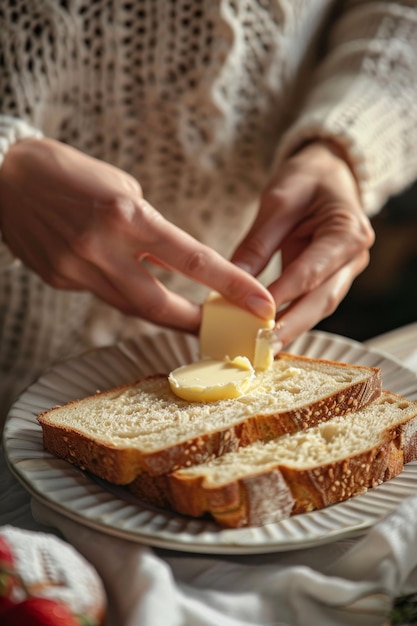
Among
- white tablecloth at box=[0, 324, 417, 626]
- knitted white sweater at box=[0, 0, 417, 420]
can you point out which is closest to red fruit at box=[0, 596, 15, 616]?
white tablecloth at box=[0, 324, 417, 626]

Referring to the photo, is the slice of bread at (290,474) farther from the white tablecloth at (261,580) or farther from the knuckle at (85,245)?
the knuckle at (85,245)

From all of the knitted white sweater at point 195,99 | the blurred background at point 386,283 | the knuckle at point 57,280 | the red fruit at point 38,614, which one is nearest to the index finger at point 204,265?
the knuckle at point 57,280

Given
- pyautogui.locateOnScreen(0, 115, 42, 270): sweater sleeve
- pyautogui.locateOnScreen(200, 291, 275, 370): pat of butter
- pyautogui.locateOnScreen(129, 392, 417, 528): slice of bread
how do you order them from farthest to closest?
pyautogui.locateOnScreen(0, 115, 42, 270): sweater sleeve, pyautogui.locateOnScreen(200, 291, 275, 370): pat of butter, pyautogui.locateOnScreen(129, 392, 417, 528): slice of bread

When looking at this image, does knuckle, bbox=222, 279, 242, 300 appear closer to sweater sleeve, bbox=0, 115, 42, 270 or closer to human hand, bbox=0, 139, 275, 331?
human hand, bbox=0, 139, 275, 331

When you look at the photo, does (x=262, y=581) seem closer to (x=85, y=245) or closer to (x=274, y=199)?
(x=85, y=245)

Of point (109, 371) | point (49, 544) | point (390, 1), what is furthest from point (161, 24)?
point (49, 544)

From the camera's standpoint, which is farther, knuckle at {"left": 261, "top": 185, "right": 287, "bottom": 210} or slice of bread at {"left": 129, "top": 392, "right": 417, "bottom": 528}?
knuckle at {"left": 261, "top": 185, "right": 287, "bottom": 210}

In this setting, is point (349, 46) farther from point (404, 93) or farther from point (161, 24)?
point (161, 24)
